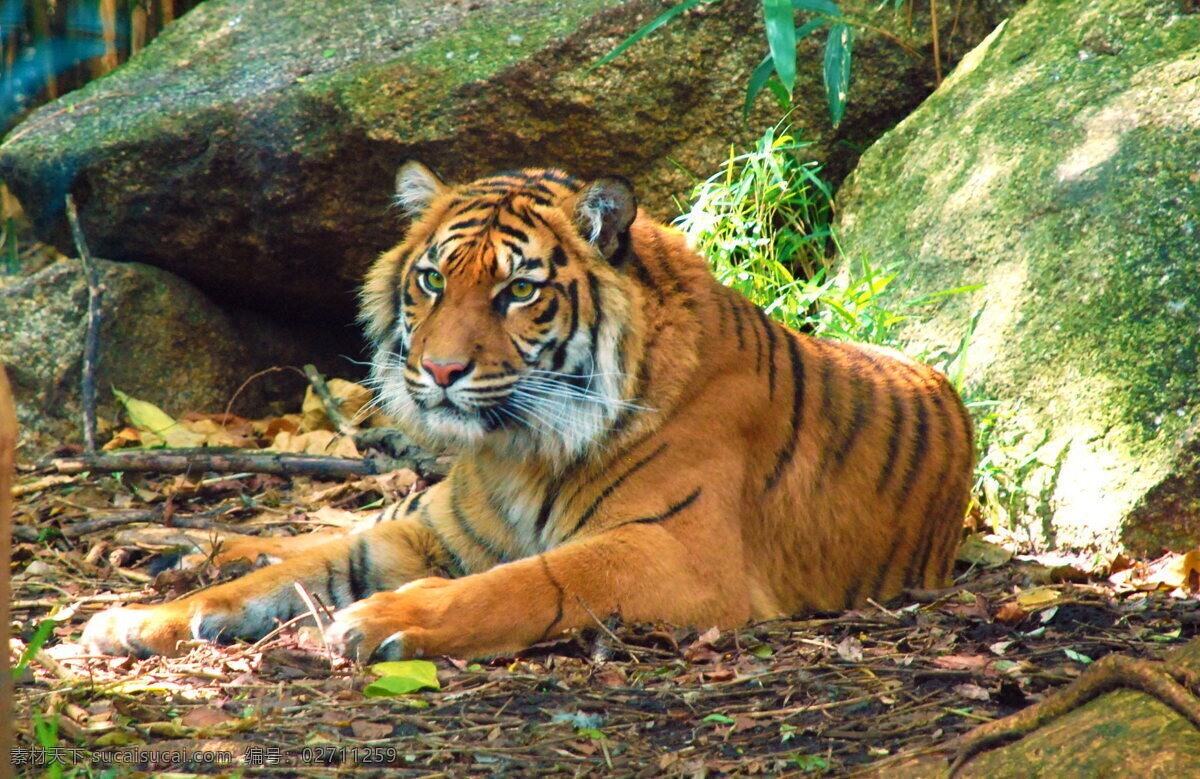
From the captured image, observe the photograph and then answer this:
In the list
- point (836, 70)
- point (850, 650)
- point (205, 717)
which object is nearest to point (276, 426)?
point (836, 70)

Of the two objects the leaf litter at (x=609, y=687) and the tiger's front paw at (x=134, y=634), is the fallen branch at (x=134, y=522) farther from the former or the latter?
the tiger's front paw at (x=134, y=634)

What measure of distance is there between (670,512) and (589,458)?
0.28 m

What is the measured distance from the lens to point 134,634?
9.82 ft

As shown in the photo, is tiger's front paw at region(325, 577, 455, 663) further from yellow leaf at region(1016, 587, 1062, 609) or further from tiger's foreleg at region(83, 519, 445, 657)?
yellow leaf at region(1016, 587, 1062, 609)

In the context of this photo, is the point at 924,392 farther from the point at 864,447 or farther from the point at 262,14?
the point at 262,14

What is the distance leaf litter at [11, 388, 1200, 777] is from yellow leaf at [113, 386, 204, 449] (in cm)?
144

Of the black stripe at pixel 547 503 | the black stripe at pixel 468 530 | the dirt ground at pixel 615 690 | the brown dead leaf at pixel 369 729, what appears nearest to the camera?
the dirt ground at pixel 615 690

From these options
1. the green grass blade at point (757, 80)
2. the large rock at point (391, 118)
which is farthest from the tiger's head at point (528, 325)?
the large rock at point (391, 118)

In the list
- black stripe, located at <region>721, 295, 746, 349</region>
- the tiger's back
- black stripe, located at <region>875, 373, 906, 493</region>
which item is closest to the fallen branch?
the tiger's back

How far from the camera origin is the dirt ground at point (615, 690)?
2240 mm

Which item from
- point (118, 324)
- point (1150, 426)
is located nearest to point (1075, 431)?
point (1150, 426)

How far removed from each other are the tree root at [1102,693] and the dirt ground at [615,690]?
0.83 ft

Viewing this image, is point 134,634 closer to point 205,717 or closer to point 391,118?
point 205,717

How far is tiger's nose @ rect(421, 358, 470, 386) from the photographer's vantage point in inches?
125
